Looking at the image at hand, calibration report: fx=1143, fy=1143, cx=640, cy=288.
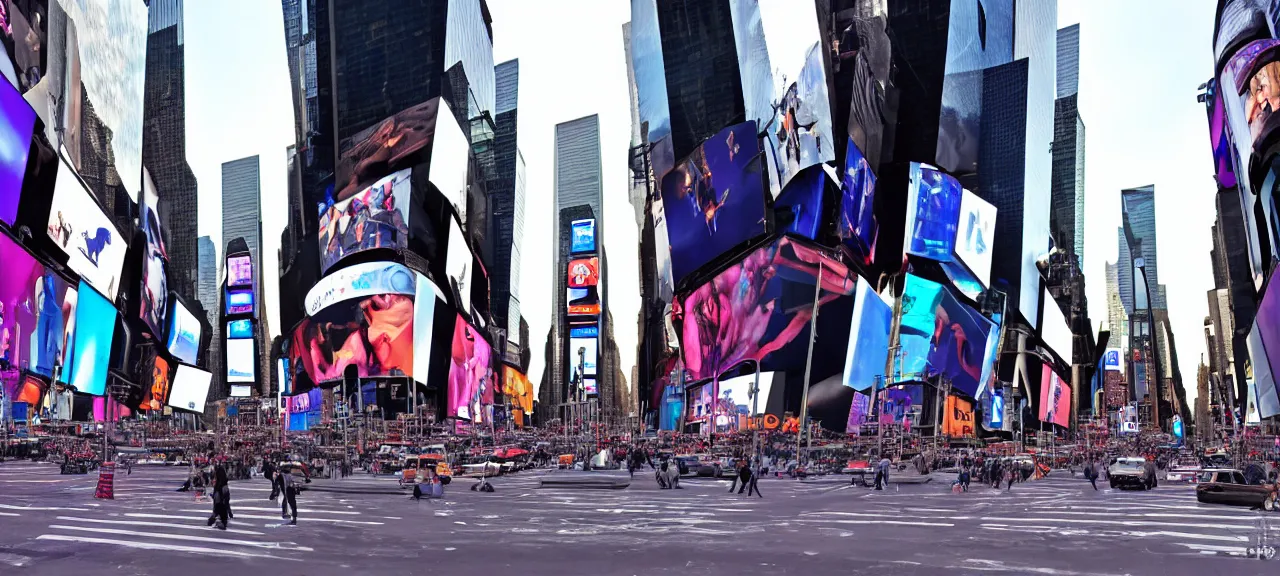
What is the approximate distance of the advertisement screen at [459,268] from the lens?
11706cm

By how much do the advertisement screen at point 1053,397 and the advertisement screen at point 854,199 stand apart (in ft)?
140

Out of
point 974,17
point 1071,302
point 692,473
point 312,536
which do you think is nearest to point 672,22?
point 974,17

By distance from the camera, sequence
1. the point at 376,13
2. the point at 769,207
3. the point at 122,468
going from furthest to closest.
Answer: the point at 376,13, the point at 769,207, the point at 122,468

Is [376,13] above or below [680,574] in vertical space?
above

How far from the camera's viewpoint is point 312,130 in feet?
399

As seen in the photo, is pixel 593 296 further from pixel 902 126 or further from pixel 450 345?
pixel 902 126

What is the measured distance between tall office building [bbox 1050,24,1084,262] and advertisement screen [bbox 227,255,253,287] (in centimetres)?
9796

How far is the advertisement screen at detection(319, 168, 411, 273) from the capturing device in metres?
110

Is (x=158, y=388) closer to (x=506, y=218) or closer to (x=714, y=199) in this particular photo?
(x=506, y=218)

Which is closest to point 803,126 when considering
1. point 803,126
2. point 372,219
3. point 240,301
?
point 803,126

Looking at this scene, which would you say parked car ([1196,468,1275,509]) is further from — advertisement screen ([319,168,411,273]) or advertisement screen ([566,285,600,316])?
advertisement screen ([566,285,600,316])

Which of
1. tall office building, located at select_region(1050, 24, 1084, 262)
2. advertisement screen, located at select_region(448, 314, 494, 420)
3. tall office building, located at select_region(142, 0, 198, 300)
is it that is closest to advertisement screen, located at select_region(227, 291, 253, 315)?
tall office building, located at select_region(142, 0, 198, 300)

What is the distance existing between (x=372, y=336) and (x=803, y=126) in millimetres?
47917

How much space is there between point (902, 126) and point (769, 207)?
52.6 ft
